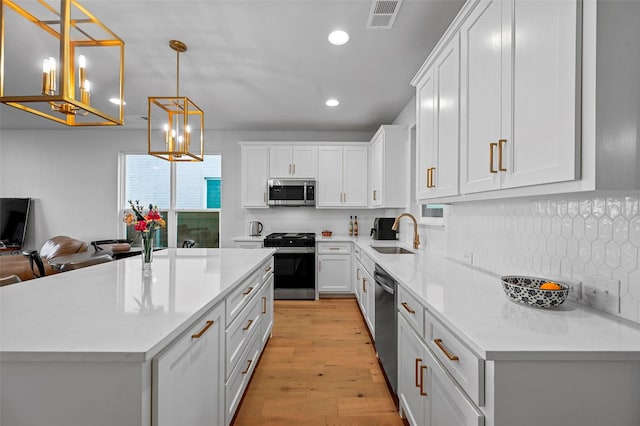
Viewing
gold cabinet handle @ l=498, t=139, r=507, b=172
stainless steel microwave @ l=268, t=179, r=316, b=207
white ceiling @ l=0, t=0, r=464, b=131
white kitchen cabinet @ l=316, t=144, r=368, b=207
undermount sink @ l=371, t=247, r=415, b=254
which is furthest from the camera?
white kitchen cabinet @ l=316, t=144, r=368, b=207

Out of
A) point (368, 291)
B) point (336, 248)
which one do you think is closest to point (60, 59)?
point (368, 291)

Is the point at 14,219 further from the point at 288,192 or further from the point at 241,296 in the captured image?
the point at 241,296

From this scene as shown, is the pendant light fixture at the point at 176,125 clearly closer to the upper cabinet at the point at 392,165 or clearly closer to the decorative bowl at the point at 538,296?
the upper cabinet at the point at 392,165

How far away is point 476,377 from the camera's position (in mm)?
924

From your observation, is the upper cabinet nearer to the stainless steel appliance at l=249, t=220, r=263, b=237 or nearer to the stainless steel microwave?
the stainless steel microwave

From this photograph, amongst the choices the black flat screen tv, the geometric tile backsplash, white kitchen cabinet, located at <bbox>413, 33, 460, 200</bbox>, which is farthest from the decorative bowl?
the black flat screen tv

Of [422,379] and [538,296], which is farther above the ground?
[538,296]

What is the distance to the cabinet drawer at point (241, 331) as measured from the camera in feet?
5.37

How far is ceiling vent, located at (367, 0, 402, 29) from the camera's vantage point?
2023 mm

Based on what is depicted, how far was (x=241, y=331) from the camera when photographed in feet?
6.18

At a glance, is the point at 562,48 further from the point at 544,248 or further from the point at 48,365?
the point at 48,365

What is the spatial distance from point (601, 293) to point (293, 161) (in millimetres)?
4090

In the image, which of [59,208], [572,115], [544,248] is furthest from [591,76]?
[59,208]

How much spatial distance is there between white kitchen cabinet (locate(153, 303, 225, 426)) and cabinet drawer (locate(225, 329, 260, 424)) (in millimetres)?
129
